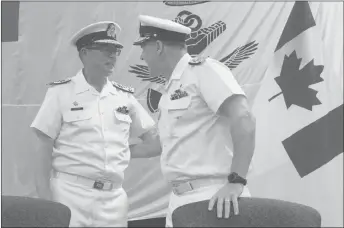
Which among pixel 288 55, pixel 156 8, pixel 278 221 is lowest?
pixel 278 221

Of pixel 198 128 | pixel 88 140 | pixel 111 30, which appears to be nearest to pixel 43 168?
pixel 88 140

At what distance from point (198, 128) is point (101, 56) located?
2.55ft

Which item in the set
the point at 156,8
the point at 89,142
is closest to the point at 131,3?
the point at 156,8

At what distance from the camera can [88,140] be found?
1987 millimetres

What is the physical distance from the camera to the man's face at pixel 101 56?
2.06m

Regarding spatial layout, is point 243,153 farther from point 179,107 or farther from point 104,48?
point 104,48

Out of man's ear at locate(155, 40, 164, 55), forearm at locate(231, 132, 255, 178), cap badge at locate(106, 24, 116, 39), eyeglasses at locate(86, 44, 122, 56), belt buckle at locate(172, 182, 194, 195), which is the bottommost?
belt buckle at locate(172, 182, 194, 195)

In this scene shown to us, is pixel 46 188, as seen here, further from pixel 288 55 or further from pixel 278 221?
pixel 288 55

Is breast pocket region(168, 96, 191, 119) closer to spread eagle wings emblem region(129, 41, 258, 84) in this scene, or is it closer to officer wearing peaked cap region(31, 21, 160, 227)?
officer wearing peaked cap region(31, 21, 160, 227)

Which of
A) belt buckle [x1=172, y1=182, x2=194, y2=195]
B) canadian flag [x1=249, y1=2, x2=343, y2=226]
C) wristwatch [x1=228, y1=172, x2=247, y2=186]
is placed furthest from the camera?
canadian flag [x1=249, y1=2, x2=343, y2=226]

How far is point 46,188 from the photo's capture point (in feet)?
6.43

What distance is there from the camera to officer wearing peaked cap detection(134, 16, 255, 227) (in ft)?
4.46

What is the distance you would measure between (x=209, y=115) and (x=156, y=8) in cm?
148

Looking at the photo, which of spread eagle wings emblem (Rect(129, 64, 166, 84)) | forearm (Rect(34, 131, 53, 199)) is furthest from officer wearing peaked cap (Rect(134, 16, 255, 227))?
spread eagle wings emblem (Rect(129, 64, 166, 84))
